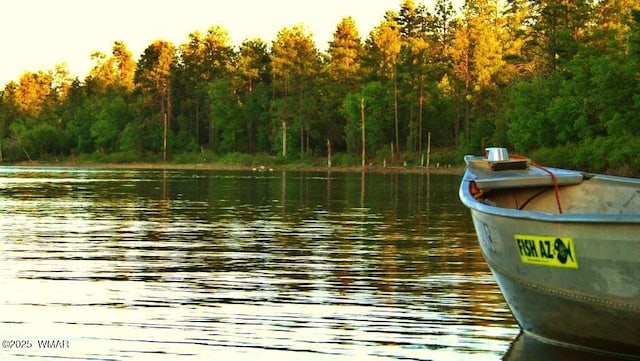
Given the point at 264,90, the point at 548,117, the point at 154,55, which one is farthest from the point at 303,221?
the point at 154,55

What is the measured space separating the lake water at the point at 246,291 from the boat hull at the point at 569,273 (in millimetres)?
746

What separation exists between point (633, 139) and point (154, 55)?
106m

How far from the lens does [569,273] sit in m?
11.6

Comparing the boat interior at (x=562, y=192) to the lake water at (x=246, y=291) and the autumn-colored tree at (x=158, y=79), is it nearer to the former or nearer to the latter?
the lake water at (x=246, y=291)

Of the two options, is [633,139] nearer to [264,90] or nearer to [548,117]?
[548,117]

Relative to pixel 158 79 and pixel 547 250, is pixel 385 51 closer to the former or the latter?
pixel 158 79

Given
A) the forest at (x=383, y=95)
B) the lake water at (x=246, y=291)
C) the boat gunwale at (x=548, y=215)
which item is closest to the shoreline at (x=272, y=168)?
the forest at (x=383, y=95)

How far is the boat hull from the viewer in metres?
10.8

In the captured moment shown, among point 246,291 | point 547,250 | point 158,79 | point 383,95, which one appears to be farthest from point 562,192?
point 158,79

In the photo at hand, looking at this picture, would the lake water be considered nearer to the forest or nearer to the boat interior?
the boat interior

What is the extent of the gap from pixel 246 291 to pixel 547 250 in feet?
21.2

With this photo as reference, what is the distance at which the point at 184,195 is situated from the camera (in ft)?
169

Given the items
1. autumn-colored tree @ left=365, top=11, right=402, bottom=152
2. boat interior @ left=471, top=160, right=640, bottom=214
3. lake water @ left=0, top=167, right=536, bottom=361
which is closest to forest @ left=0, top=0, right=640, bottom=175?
autumn-colored tree @ left=365, top=11, right=402, bottom=152

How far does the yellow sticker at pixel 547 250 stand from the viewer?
11359 mm
